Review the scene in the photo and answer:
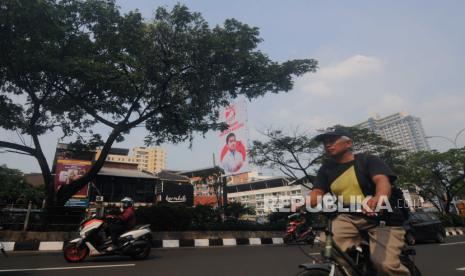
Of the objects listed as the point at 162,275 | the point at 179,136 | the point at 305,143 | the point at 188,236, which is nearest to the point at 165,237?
the point at 188,236

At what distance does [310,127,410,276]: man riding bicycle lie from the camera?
2625 mm

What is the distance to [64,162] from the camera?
1340 inches

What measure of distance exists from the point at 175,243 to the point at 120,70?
5.94m

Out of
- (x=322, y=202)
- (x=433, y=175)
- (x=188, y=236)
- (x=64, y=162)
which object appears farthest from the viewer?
(x=64, y=162)

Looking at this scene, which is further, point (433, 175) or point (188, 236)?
point (433, 175)

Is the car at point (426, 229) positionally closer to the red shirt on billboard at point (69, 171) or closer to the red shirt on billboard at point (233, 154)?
the red shirt on billboard at point (233, 154)

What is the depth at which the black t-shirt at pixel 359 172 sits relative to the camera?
109 inches

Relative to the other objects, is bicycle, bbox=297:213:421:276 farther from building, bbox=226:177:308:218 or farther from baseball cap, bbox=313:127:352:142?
building, bbox=226:177:308:218

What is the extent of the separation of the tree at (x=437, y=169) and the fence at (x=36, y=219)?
26.7 meters

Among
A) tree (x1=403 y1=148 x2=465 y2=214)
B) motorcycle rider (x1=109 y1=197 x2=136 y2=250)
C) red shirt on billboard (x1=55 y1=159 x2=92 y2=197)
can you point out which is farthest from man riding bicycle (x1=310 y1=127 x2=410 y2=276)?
red shirt on billboard (x1=55 y1=159 x2=92 y2=197)

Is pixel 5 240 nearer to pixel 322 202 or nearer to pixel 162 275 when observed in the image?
pixel 162 275

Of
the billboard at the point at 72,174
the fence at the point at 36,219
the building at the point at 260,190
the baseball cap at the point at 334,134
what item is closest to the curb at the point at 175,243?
the fence at the point at 36,219

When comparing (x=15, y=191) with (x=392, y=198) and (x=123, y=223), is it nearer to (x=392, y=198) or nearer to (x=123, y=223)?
(x=123, y=223)

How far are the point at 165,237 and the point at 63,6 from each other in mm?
8368
